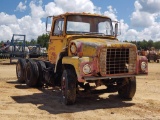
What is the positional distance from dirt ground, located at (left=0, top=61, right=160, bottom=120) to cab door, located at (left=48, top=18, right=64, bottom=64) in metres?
1.38

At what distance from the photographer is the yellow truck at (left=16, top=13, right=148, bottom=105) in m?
7.82

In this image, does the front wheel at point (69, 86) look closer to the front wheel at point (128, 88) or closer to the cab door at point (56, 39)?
the cab door at point (56, 39)

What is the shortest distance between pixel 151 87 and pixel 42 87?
4412 mm

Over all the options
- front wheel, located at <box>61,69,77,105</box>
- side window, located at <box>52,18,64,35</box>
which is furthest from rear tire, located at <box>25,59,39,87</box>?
front wheel, located at <box>61,69,77,105</box>

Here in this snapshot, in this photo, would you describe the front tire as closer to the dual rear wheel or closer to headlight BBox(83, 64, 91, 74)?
the dual rear wheel

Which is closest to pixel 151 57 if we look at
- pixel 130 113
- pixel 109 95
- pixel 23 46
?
pixel 23 46

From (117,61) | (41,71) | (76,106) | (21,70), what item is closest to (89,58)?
(117,61)

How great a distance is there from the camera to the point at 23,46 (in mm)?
26625

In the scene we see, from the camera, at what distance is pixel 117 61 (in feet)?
26.7

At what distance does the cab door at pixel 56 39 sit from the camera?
9.56 metres

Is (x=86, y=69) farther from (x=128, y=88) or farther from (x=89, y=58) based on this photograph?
(x=128, y=88)

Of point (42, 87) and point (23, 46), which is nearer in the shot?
point (42, 87)

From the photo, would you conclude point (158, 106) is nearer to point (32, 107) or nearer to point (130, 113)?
point (130, 113)

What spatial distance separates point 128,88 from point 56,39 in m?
2.91
